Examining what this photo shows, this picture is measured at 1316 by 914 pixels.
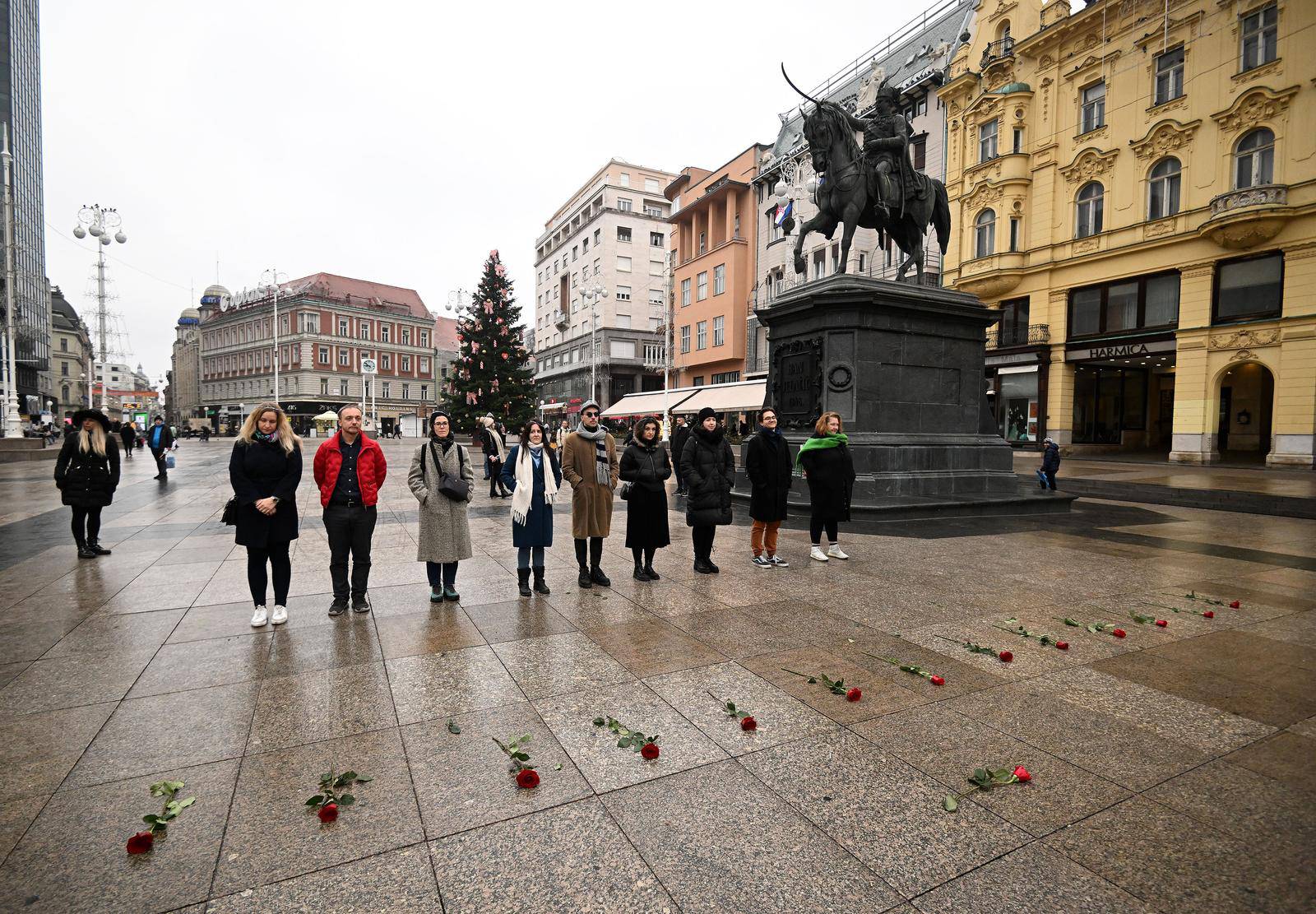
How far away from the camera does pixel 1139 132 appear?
27453 mm

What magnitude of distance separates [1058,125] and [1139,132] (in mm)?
3893

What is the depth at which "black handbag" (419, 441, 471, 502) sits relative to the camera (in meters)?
6.03

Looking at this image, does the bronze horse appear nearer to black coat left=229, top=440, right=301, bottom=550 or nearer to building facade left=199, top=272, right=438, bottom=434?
black coat left=229, top=440, right=301, bottom=550

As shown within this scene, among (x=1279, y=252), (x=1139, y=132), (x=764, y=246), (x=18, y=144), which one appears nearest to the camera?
(x=1279, y=252)

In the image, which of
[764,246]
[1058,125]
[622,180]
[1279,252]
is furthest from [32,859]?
[622,180]

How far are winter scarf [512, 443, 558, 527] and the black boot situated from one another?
1.64 feet

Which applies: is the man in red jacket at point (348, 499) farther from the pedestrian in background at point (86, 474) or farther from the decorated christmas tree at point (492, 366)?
the decorated christmas tree at point (492, 366)

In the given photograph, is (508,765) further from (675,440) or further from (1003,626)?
(675,440)

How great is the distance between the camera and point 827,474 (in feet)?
25.3

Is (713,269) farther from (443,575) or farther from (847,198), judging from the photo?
(443,575)

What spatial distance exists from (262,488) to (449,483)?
146 centimetres

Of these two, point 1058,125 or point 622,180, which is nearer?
point 1058,125

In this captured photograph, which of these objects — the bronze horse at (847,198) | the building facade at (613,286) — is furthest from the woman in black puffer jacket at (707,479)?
the building facade at (613,286)

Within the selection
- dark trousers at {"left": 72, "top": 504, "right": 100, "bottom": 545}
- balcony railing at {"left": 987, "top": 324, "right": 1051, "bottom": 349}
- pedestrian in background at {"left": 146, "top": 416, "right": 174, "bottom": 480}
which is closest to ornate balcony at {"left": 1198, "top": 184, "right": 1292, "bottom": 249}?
balcony railing at {"left": 987, "top": 324, "right": 1051, "bottom": 349}
